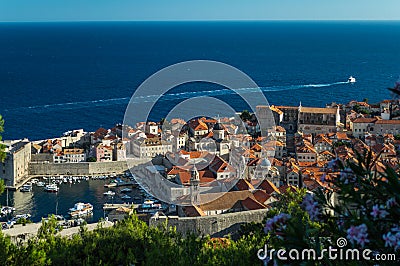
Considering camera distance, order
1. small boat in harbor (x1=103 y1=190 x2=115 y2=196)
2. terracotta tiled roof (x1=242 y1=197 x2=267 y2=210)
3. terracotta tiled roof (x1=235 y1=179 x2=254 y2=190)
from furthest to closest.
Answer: small boat in harbor (x1=103 y1=190 x2=115 y2=196), terracotta tiled roof (x1=235 y1=179 x2=254 y2=190), terracotta tiled roof (x1=242 y1=197 x2=267 y2=210)

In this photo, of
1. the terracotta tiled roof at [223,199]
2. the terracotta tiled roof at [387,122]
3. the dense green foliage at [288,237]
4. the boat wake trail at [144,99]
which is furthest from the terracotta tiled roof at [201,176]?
the boat wake trail at [144,99]

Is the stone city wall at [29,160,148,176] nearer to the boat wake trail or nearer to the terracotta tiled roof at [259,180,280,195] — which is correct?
the terracotta tiled roof at [259,180,280,195]

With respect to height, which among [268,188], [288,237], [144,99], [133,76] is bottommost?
[268,188]

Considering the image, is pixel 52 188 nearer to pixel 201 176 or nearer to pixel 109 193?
pixel 109 193

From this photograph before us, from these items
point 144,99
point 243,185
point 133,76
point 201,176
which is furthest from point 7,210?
point 133,76

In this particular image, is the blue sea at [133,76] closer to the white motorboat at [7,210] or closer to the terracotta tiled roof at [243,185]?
the white motorboat at [7,210]

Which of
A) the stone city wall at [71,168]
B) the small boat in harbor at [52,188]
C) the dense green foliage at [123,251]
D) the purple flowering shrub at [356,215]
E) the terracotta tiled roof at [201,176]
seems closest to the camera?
the purple flowering shrub at [356,215]

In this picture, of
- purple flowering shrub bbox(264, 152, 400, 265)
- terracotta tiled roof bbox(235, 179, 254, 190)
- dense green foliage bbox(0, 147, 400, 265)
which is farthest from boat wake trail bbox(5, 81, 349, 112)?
purple flowering shrub bbox(264, 152, 400, 265)

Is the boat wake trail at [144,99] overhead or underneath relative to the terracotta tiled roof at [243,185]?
overhead

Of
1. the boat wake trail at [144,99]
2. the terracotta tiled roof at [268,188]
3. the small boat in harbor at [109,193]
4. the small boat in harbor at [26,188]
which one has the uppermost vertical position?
the boat wake trail at [144,99]
